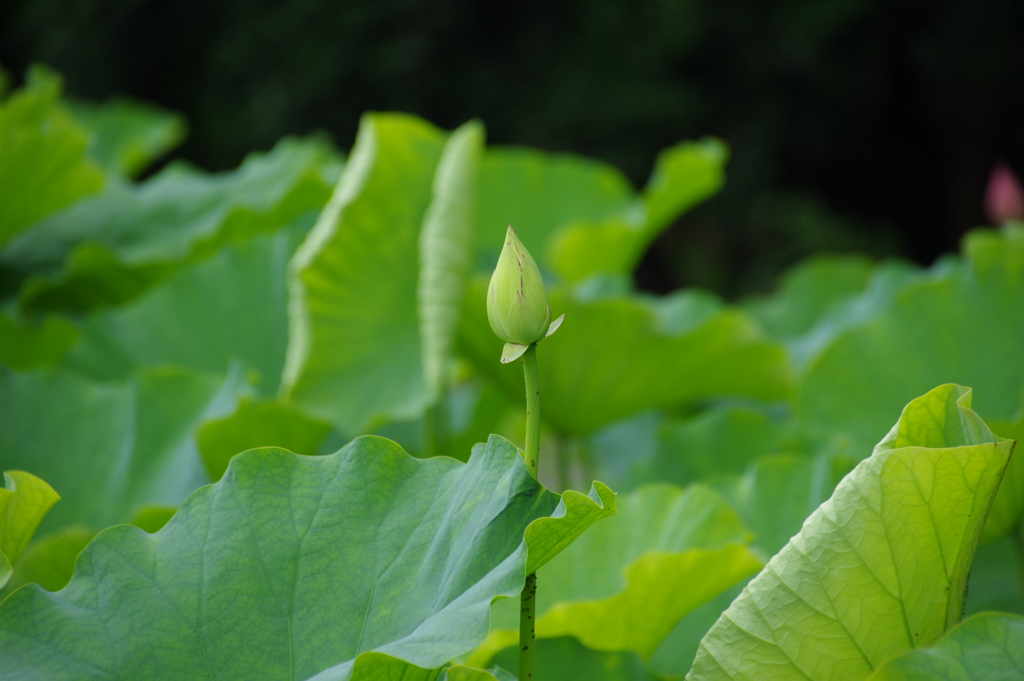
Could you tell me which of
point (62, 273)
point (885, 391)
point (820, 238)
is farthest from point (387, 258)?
point (820, 238)

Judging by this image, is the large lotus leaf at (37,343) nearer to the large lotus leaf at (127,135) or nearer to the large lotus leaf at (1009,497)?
the large lotus leaf at (127,135)

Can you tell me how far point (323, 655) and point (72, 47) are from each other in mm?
5553

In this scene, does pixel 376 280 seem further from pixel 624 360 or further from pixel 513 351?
pixel 513 351

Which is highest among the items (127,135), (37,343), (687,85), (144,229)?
(687,85)

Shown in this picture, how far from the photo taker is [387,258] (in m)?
0.85

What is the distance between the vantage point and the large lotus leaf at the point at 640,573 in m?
0.50

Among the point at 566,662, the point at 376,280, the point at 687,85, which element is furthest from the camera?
the point at 687,85

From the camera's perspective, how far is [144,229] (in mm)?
1022

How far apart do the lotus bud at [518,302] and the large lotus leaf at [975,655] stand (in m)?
0.20

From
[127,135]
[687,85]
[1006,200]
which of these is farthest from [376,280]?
[687,85]

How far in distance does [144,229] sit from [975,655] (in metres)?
0.94

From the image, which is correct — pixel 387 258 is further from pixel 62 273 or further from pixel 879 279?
pixel 879 279

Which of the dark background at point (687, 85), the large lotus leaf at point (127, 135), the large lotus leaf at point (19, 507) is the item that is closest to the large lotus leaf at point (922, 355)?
the large lotus leaf at point (19, 507)

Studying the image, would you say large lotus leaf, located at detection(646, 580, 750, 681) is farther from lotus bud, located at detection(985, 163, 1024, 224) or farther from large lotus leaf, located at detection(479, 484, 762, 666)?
lotus bud, located at detection(985, 163, 1024, 224)
